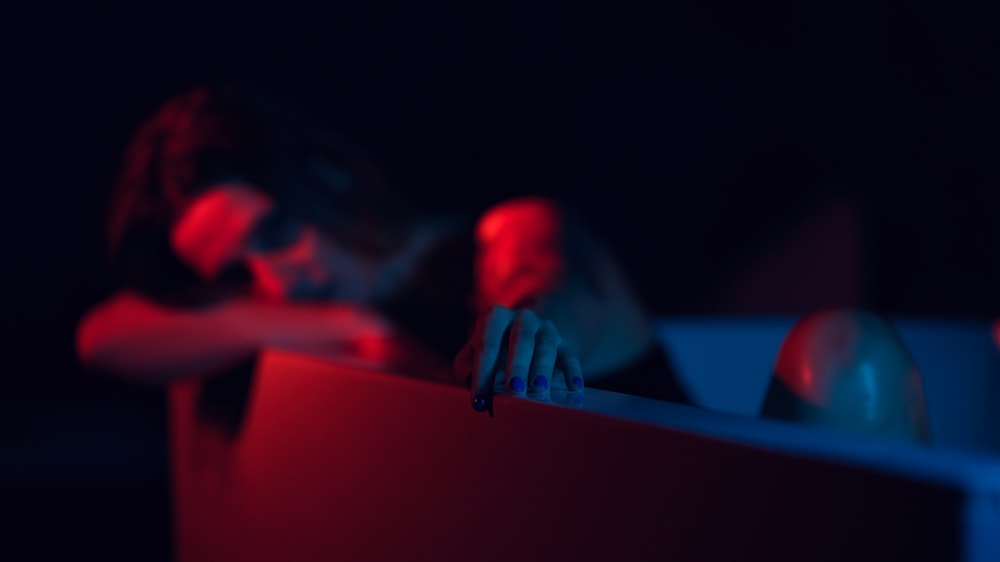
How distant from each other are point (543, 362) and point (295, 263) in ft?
2.80

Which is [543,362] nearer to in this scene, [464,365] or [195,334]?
[464,365]

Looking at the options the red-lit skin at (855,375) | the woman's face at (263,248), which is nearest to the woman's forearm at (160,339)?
the woman's face at (263,248)

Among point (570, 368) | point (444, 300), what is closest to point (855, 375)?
point (570, 368)

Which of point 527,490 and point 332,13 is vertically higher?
point 332,13

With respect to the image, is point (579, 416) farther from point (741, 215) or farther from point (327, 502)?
point (741, 215)

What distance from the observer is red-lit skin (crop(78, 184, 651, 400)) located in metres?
0.88

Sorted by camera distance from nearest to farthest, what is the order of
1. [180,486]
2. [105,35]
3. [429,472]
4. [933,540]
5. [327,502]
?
[933,540] < [429,472] < [327,502] < [180,486] < [105,35]

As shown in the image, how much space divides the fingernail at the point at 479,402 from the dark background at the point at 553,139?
4.13 feet

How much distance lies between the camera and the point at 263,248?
114 cm

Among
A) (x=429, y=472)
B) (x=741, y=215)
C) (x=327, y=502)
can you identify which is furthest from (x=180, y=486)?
(x=741, y=215)

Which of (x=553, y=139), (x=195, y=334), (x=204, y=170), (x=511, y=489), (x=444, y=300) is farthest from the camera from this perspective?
(x=553, y=139)

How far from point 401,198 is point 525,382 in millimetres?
1099

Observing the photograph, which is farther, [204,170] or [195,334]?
[204,170]

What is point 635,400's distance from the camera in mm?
406
